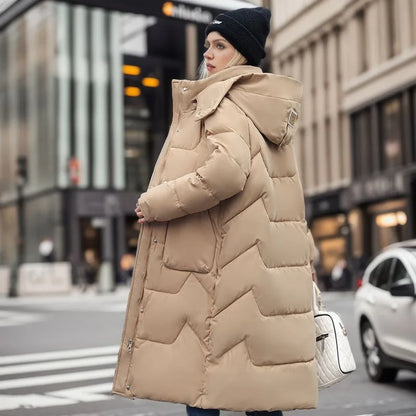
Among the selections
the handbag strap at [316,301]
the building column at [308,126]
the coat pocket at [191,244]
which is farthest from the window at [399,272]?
the building column at [308,126]

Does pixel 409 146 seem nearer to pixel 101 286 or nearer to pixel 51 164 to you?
pixel 101 286

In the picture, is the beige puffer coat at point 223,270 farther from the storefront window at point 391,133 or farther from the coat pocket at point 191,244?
the storefront window at point 391,133

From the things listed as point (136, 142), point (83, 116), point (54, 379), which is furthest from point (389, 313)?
point (136, 142)

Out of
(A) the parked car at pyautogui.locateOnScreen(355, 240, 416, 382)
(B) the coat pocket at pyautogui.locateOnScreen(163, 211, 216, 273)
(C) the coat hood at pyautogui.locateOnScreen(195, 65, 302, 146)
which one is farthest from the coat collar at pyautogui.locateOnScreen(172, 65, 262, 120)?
(A) the parked car at pyautogui.locateOnScreen(355, 240, 416, 382)

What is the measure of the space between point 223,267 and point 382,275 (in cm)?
597

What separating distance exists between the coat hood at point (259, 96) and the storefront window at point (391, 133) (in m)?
32.6

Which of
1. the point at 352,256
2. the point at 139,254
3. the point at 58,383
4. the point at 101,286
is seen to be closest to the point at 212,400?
the point at 139,254

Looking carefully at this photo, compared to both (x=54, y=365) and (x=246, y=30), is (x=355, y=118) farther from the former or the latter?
(x=246, y=30)

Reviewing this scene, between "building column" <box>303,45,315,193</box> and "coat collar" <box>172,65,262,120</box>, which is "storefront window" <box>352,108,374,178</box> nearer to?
"building column" <box>303,45,315,193</box>

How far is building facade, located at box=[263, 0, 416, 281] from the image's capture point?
115 feet

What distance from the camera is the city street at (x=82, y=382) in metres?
7.23

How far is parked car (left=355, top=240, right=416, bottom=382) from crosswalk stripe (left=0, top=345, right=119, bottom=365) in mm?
4365

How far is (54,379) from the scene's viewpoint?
31.4 feet

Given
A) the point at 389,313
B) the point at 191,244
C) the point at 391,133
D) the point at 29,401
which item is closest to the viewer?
the point at 191,244
